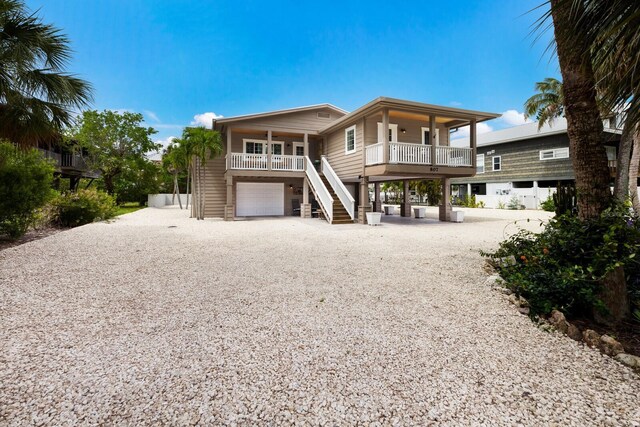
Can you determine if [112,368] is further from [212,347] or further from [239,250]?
[239,250]

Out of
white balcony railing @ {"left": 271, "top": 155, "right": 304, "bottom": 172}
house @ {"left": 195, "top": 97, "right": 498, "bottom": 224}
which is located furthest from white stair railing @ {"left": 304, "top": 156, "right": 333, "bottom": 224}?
white balcony railing @ {"left": 271, "top": 155, "right": 304, "bottom": 172}

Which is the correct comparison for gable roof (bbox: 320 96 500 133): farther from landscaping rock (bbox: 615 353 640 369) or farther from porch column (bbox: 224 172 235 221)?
landscaping rock (bbox: 615 353 640 369)

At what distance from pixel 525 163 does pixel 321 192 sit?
19.9 metres

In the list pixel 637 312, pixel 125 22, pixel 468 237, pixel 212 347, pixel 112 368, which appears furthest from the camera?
pixel 125 22

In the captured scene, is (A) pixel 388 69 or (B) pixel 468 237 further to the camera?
(A) pixel 388 69

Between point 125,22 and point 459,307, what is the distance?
1838cm

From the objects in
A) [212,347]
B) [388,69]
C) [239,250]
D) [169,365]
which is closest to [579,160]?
[212,347]

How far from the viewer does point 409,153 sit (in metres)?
12.8

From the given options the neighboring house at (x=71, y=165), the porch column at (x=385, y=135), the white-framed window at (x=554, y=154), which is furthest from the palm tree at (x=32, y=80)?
the white-framed window at (x=554, y=154)

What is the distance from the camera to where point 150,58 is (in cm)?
1947

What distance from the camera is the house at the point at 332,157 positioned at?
12891mm

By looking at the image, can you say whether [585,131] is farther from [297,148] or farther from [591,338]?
[297,148]

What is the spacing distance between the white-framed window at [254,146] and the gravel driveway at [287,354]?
13.1 metres

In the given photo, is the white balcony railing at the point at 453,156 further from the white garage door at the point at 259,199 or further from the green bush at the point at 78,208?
the green bush at the point at 78,208
